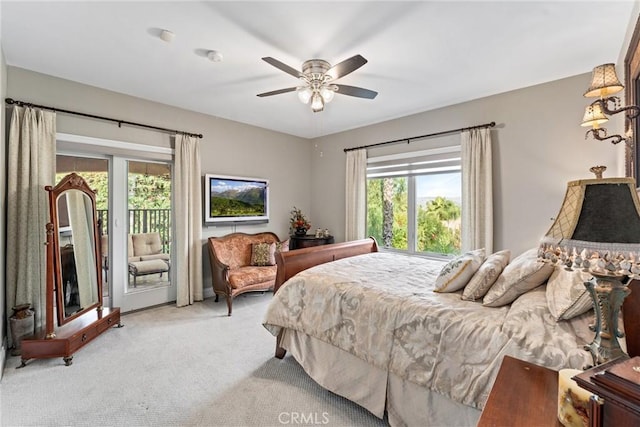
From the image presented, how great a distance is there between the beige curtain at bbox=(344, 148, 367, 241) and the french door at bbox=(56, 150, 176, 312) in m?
2.79

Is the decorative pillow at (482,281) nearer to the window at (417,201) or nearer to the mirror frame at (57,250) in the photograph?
the window at (417,201)

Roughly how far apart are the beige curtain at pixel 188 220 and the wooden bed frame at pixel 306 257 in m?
1.77

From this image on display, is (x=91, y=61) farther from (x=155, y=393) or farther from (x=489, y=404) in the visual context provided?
(x=489, y=404)

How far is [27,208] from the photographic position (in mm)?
2822

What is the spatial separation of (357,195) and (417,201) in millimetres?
995

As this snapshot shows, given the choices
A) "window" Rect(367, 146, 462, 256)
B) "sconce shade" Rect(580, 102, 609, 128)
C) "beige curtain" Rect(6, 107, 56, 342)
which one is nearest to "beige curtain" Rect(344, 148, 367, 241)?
"window" Rect(367, 146, 462, 256)

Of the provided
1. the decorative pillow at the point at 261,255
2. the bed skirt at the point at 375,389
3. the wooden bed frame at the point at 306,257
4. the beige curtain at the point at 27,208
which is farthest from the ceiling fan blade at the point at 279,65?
the decorative pillow at the point at 261,255

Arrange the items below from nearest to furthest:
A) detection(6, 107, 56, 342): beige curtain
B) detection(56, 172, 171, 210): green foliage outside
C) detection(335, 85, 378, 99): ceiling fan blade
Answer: detection(335, 85, 378, 99): ceiling fan blade, detection(6, 107, 56, 342): beige curtain, detection(56, 172, 171, 210): green foliage outside

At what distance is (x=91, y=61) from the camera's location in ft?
9.09

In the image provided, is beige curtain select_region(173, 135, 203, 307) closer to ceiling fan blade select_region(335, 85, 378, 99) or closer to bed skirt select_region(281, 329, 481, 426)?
bed skirt select_region(281, 329, 481, 426)

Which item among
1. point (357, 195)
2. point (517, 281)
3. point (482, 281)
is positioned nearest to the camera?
point (517, 281)

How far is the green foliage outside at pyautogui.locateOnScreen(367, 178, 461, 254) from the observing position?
406cm

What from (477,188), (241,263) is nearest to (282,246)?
(241,263)

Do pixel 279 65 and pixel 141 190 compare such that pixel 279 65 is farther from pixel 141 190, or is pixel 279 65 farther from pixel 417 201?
pixel 417 201
